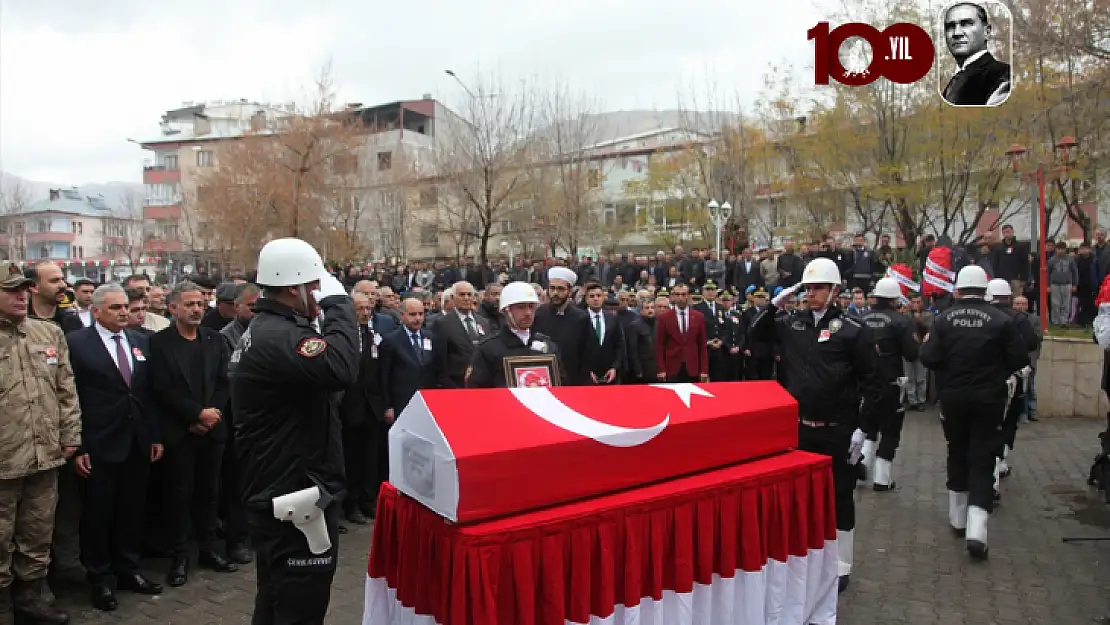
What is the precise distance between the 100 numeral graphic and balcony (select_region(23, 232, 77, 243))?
80375mm

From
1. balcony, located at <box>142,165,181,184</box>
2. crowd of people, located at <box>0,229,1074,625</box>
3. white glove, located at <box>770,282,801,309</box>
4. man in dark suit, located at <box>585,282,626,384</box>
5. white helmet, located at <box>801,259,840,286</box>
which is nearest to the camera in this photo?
crowd of people, located at <box>0,229,1074,625</box>

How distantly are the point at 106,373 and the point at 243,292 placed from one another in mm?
1584

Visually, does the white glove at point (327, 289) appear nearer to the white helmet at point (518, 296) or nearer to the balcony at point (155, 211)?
the white helmet at point (518, 296)

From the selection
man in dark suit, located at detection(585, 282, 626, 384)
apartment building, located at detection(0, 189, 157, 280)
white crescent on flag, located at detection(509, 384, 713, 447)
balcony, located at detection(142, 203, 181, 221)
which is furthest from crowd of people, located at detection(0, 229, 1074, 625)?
balcony, located at detection(142, 203, 181, 221)

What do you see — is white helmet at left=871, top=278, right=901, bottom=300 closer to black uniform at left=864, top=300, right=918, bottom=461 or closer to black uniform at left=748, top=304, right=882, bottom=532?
black uniform at left=864, top=300, right=918, bottom=461

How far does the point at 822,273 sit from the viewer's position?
16.9 feet

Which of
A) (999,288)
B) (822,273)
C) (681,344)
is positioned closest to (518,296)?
(822,273)

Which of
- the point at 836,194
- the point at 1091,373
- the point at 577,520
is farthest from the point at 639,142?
the point at 577,520

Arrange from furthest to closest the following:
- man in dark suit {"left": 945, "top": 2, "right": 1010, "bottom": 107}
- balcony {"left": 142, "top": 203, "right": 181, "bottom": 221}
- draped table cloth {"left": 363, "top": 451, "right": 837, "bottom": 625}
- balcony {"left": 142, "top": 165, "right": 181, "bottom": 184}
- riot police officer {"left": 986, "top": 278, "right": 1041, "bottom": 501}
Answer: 1. balcony {"left": 142, "top": 165, "right": 181, "bottom": 184}
2. balcony {"left": 142, "top": 203, "right": 181, "bottom": 221}
3. man in dark suit {"left": 945, "top": 2, "right": 1010, "bottom": 107}
4. riot police officer {"left": 986, "top": 278, "right": 1041, "bottom": 501}
5. draped table cloth {"left": 363, "top": 451, "right": 837, "bottom": 625}

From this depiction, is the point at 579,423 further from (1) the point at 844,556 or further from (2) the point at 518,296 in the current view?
(1) the point at 844,556

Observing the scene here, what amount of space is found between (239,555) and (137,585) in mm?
728

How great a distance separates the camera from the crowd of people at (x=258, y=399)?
322cm

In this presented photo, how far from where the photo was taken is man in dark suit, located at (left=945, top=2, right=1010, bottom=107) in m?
14.7

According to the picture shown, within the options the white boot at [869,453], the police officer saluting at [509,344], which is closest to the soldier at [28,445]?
the police officer saluting at [509,344]
